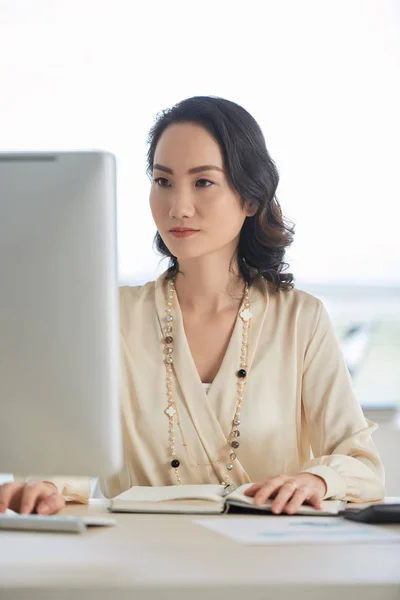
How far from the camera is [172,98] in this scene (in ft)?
15.0

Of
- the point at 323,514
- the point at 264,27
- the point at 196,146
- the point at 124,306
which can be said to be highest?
the point at 264,27

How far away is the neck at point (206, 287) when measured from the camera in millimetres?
1994

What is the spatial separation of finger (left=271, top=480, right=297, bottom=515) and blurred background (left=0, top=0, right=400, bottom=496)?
3.13 m

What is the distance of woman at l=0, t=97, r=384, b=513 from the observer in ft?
5.97

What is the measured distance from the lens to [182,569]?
2.95 feet

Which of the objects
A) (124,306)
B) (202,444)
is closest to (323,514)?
(202,444)

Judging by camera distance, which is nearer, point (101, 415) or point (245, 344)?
point (101, 415)

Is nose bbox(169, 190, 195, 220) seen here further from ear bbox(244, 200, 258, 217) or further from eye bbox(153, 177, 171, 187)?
ear bbox(244, 200, 258, 217)

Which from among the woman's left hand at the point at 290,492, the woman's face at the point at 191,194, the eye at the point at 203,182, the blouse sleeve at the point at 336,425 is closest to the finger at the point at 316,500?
the woman's left hand at the point at 290,492

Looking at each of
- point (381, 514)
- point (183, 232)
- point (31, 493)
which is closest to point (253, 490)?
point (381, 514)

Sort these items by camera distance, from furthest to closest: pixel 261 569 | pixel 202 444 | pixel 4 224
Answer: pixel 202 444, pixel 4 224, pixel 261 569

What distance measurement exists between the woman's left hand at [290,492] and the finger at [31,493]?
34 cm

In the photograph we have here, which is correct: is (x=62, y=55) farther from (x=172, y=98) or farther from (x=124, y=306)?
(x=124, y=306)

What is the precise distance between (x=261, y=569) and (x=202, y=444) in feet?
2.94
